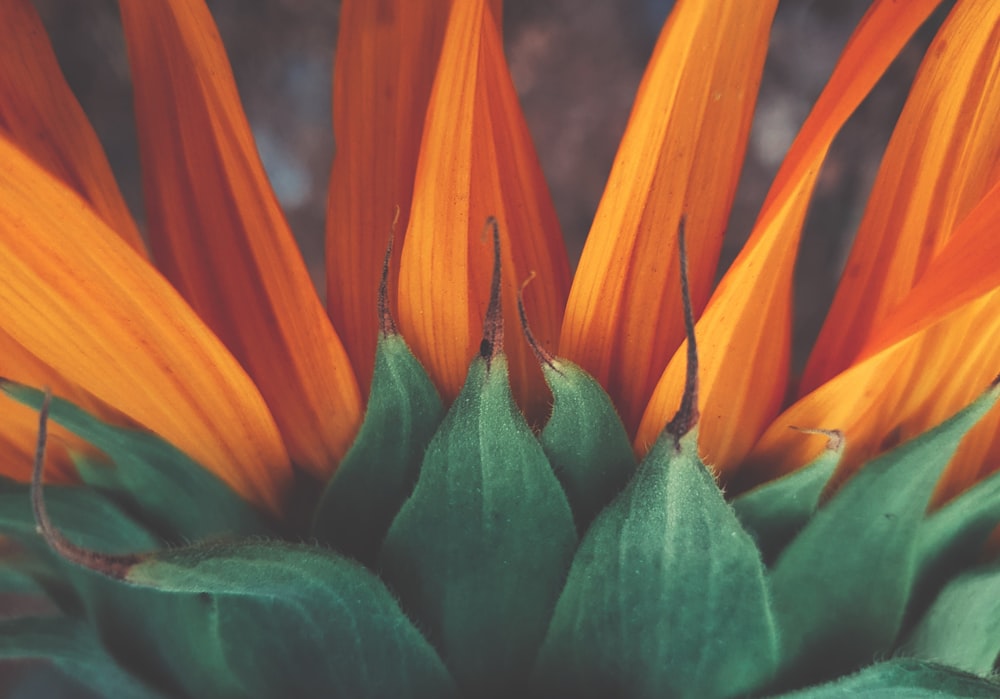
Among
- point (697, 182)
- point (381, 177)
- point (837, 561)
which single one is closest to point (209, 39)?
point (381, 177)

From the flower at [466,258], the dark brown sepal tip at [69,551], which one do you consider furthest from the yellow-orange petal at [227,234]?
the dark brown sepal tip at [69,551]

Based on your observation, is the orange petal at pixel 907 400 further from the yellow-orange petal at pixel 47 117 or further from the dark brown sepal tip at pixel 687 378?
the yellow-orange petal at pixel 47 117

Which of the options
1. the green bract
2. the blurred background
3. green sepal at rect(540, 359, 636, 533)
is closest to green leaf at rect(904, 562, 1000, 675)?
the green bract

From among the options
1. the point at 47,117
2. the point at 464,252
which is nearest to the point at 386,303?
the point at 464,252

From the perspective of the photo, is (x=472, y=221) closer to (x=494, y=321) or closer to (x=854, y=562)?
(x=494, y=321)

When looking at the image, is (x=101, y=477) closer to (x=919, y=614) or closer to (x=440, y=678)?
(x=440, y=678)
